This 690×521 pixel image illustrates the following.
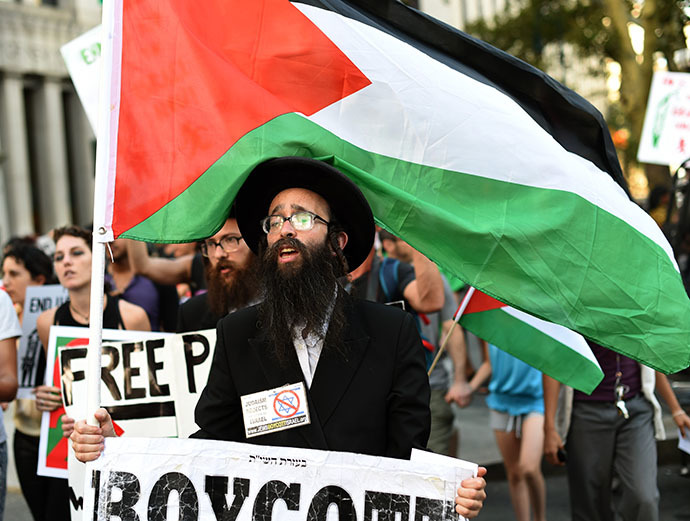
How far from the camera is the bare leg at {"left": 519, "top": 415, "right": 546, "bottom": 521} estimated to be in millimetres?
6266

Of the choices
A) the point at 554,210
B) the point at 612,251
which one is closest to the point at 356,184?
the point at 554,210

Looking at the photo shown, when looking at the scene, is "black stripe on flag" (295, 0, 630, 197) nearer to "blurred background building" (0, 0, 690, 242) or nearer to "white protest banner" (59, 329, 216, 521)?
"white protest banner" (59, 329, 216, 521)

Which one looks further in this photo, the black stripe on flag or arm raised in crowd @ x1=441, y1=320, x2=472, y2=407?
arm raised in crowd @ x1=441, y1=320, x2=472, y2=407

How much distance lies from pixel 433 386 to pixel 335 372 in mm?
3215

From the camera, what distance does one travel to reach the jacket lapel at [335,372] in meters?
3.21

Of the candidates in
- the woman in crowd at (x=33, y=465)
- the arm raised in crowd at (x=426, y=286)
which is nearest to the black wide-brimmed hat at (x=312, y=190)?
the arm raised in crowd at (x=426, y=286)

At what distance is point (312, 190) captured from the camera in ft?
11.4

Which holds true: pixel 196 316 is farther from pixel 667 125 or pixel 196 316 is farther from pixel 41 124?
pixel 41 124

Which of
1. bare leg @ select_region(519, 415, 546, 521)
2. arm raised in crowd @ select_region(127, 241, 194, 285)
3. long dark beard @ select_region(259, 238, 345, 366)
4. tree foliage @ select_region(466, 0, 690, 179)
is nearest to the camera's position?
long dark beard @ select_region(259, 238, 345, 366)

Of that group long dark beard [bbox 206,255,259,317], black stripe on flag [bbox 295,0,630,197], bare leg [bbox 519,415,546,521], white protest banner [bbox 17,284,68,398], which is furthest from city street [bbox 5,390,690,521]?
black stripe on flag [bbox 295,0,630,197]

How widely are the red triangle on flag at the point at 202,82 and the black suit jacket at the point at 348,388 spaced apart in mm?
661

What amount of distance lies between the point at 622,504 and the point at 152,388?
2.65 metres

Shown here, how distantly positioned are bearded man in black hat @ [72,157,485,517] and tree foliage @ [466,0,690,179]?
36.4ft

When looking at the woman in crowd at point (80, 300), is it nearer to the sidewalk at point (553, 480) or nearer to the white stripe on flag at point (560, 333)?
the white stripe on flag at point (560, 333)
